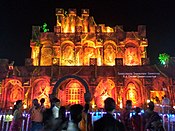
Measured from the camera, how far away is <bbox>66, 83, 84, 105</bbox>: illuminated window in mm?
23891

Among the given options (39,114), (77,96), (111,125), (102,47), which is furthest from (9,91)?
(111,125)

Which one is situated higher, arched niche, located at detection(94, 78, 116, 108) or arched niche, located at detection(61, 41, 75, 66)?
arched niche, located at detection(61, 41, 75, 66)

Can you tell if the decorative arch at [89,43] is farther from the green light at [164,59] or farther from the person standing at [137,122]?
the person standing at [137,122]

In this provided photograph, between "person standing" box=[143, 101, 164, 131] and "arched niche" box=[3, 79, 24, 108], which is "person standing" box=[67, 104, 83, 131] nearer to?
"person standing" box=[143, 101, 164, 131]

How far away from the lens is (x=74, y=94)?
24062mm

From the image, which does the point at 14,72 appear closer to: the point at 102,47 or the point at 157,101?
the point at 102,47

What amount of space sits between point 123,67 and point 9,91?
35.5ft

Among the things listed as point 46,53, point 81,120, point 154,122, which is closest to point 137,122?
point 154,122

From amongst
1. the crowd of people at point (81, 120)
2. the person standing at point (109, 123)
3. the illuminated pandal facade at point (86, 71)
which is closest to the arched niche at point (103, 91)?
the illuminated pandal facade at point (86, 71)

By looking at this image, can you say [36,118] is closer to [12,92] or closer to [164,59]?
[12,92]

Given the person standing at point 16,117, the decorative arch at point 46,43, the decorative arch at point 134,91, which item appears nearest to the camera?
the person standing at point 16,117

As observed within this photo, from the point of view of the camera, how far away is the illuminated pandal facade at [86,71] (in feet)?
76.4

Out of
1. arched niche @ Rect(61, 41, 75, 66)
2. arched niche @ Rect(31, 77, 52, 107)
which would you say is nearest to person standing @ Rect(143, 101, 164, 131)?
arched niche @ Rect(31, 77, 52, 107)

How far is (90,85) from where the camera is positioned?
23.1 meters
